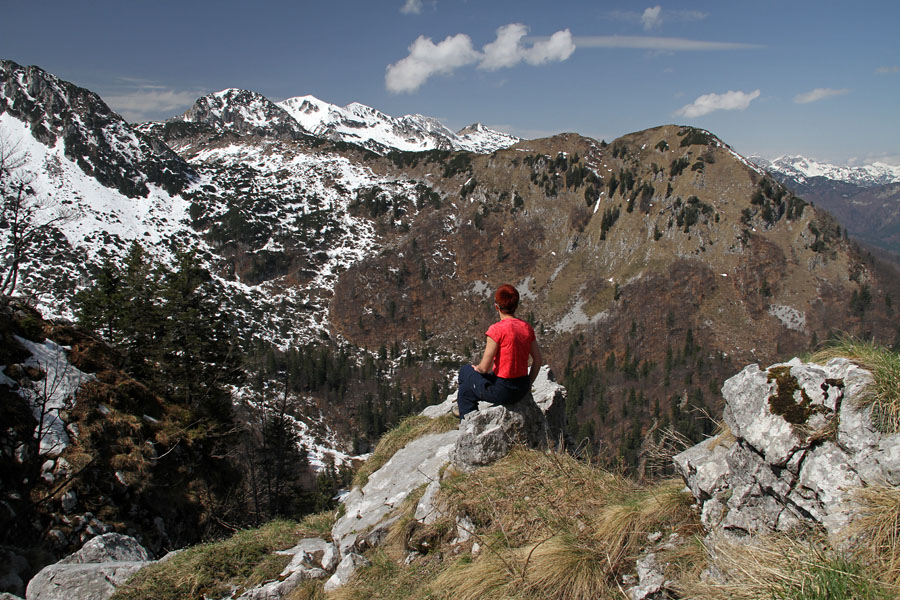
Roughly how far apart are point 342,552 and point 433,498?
165 cm

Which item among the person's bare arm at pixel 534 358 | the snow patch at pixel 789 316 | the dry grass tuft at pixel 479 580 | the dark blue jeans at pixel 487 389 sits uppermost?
the person's bare arm at pixel 534 358

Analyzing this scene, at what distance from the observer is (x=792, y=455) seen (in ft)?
15.0

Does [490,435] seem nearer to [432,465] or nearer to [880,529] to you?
[432,465]

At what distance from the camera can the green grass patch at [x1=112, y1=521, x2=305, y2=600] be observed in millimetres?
6543

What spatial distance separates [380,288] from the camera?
171 m

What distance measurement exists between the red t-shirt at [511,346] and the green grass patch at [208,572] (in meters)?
4.72

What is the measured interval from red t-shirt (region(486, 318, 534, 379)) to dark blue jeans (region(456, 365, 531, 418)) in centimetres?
16

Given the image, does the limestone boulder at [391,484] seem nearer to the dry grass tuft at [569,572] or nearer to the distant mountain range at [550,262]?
the dry grass tuft at [569,572]

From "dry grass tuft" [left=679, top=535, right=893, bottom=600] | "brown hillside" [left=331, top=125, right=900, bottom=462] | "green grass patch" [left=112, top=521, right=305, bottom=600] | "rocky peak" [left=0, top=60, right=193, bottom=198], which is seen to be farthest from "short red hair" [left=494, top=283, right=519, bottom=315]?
"rocky peak" [left=0, top=60, right=193, bottom=198]

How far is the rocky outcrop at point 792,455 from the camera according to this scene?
414 centimetres

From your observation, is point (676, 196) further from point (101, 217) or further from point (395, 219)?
point (101, 217)

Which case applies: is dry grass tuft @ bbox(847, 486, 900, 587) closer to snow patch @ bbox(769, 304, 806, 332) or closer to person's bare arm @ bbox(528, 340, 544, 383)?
person's bare arm @ bbox(528, 340, 544, 383)

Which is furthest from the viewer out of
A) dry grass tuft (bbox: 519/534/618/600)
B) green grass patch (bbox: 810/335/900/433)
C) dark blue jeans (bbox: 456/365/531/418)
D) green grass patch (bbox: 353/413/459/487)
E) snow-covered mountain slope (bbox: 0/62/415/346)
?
snow-covered mountain slope (bbox: 0/62/415/346)

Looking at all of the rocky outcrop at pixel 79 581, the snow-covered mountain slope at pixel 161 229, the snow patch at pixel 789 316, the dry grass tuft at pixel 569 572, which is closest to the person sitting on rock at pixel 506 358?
the dry grass tuft at pixel 569 572
